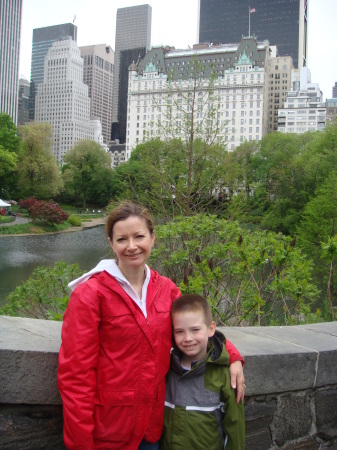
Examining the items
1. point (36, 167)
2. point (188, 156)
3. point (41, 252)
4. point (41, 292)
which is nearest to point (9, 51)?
point (36, 167)

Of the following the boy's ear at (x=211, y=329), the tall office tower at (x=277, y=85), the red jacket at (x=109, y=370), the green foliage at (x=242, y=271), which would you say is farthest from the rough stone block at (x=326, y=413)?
the tall office tower at (x=277, y=85)

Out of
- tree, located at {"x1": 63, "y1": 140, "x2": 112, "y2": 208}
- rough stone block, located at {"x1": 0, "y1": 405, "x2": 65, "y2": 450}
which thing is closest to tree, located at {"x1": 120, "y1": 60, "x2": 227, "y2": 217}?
rough stone block, located at {"x1": 0, "y1": 405, "x2": 65, "y2": 450}

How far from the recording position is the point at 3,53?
143m

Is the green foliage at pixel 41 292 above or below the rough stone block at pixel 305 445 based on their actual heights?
above

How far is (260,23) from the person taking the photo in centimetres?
16938

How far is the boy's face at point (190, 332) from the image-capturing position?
6.70 ft

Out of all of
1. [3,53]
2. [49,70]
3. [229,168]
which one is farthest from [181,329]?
[49,70]

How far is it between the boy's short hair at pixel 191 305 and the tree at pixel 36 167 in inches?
2034

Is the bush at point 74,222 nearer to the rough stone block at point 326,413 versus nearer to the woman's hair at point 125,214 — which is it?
the rough stone block at point 326,413

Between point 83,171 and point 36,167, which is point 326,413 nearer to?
point 36,167

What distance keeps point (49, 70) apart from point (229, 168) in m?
173

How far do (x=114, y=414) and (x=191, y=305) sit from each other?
540 millimetres

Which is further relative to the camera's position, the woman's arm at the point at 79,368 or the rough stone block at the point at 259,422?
the rough stone block at the point at 259,422

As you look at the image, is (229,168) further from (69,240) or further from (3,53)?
(3,53)
